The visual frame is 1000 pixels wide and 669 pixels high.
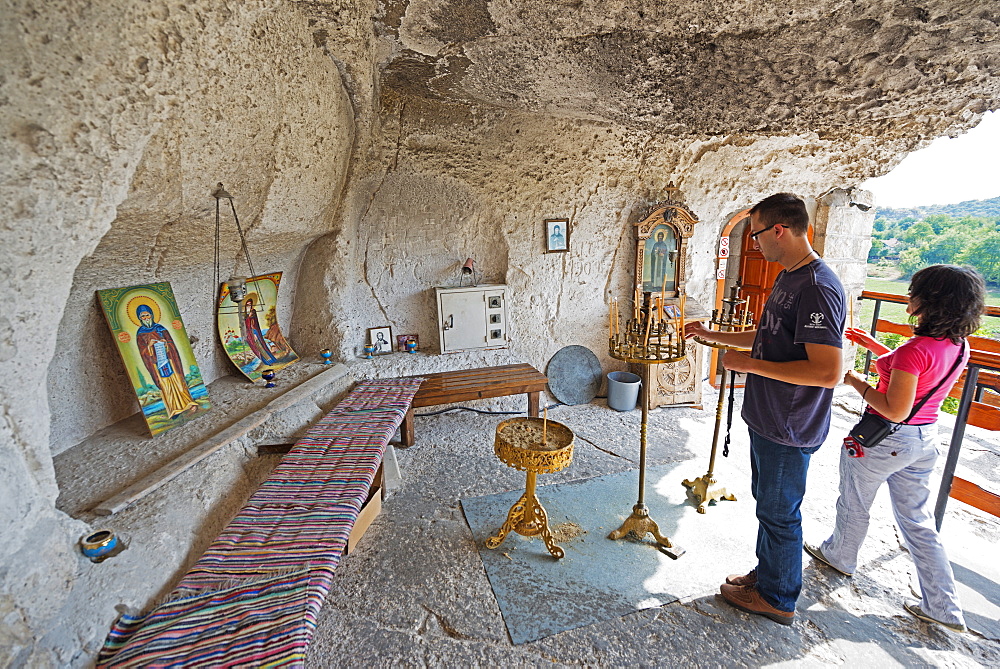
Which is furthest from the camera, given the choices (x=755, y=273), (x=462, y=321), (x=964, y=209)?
(x=964, y=209)

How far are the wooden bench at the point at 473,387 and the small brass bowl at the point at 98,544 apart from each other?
2318 millimetres

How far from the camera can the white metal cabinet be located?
15.1 feet

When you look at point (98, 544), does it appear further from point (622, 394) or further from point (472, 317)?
point (622, 394)

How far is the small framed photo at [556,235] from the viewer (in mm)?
4883

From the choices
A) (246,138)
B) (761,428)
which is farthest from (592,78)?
(761,428)

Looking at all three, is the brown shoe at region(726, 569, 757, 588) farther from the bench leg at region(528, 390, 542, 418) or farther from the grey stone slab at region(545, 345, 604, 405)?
the grey stone slab at region(545, 345, 604, 405)

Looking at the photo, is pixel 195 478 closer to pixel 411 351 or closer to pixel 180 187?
pixel 180 187

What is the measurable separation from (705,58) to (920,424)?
2.41 metres

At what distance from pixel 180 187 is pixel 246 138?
19.0 inches

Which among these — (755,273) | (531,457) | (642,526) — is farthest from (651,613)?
(755,273)

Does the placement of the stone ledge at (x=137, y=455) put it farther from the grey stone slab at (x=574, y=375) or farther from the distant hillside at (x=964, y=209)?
the distant hillside at (x=964, y=209)

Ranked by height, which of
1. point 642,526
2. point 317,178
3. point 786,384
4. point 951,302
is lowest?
point 642,526

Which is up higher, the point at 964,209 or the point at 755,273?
the point at 964,209

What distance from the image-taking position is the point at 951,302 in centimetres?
192
